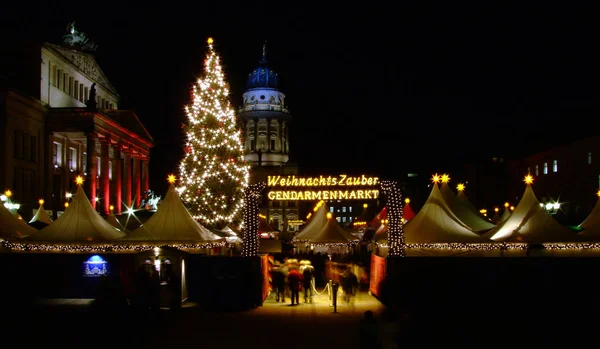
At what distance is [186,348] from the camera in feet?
44.6

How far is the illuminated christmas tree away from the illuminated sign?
13.0 m

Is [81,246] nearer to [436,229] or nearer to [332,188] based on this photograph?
[332,188]

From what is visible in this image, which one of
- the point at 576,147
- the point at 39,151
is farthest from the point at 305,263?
→ the point at 576,147

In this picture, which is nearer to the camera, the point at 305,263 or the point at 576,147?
the point at 305,263

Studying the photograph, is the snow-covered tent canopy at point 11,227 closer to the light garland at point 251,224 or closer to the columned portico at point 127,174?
the light garland at point 251,224

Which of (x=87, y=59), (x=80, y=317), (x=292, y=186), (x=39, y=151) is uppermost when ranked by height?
(x=87, y=59)

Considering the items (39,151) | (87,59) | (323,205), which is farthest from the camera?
(87,59)

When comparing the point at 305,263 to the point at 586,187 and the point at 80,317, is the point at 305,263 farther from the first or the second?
the point at 586,187

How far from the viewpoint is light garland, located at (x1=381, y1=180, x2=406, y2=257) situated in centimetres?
2325

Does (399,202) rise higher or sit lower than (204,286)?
higher

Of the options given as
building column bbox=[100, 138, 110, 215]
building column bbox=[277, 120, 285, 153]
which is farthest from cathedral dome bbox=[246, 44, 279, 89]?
building column bbox=[100, 138, 110, 215]

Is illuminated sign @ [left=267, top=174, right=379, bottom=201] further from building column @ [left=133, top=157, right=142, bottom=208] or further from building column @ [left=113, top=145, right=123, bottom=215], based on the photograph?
building column @ [left=133, top=157, right=142, bottom=208]

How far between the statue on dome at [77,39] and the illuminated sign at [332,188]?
4405cm

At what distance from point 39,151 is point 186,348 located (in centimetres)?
4260
